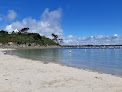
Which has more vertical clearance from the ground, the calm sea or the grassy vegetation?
the grassy vegetation

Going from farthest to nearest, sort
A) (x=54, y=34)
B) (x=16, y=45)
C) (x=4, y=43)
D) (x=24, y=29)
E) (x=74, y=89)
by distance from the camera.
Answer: (x=54, y=34)
(x=24, y=29)
(x=16, y=45)
(x=4, y=43)
(x=74, y=89)

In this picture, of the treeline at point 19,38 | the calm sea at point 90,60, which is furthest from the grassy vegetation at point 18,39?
the calm sea at point 90,60

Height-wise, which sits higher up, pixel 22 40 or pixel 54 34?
pixel 54 34

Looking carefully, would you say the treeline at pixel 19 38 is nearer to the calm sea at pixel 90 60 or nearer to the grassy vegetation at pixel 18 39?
the grassy vegetation at pixel 18 39

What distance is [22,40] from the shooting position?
127875 millimetres

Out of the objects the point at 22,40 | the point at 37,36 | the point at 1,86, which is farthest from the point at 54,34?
the point at 1,86

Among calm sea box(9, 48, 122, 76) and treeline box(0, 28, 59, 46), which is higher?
treeline box(0, 28, 59, 46)

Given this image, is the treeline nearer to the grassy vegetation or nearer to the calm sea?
the grassy vegetation

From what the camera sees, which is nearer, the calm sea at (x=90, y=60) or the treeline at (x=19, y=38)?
the calm sea at (x=90, y=60)

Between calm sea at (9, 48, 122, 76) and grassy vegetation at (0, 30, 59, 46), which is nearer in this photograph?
calm sea at (9, 48, 122, 76)

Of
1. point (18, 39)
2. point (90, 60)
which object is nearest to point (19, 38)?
point (18, 39)

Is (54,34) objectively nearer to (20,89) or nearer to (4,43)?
(4,43)

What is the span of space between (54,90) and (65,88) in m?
0.70

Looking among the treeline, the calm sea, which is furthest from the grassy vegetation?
the calm sea
